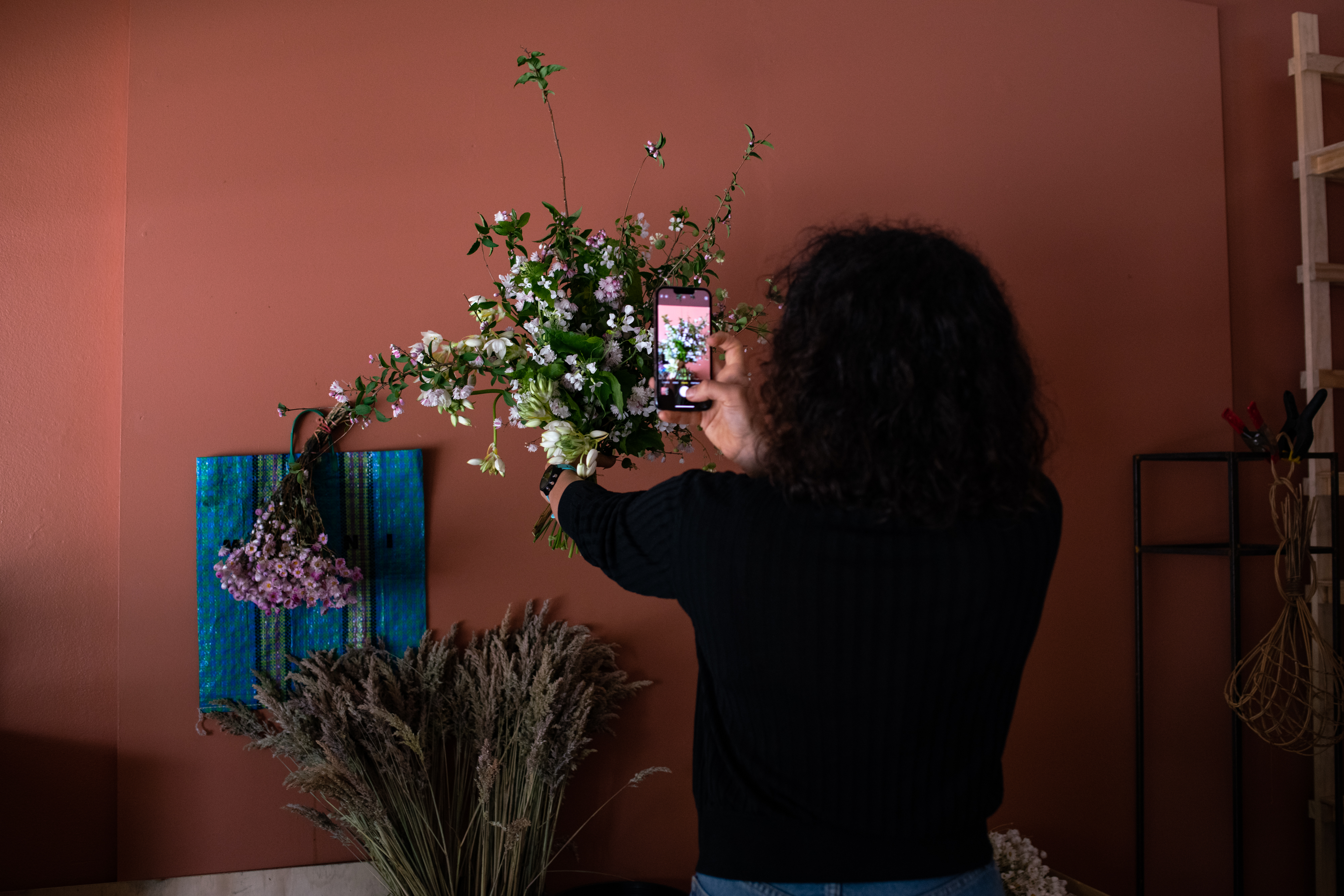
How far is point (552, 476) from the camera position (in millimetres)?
1390

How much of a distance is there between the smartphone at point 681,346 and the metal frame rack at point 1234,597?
157 cm

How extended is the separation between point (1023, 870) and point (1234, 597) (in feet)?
2.87

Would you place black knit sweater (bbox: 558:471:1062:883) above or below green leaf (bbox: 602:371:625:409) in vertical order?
below

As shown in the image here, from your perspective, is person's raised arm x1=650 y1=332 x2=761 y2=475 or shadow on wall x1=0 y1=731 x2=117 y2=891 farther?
shadow on wall x1=0 y1=731 x2=117 y2=891

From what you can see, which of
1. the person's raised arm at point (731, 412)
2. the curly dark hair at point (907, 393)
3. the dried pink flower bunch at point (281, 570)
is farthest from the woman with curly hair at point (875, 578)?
the dried pink flower bunch at point (281, 570)

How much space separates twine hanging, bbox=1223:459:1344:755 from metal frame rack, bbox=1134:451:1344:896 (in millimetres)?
49

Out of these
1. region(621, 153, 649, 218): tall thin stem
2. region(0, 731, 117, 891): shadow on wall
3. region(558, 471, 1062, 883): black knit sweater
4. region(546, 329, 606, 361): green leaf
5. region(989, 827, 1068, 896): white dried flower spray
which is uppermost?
region(621, 153, 649, 218): tall thin stem

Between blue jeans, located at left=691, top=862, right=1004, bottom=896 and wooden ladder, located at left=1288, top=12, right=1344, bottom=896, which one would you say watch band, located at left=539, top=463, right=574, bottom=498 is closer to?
blue jeans, located at left=691, top=862, right=1004, bottom=896

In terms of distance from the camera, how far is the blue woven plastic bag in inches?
76.5

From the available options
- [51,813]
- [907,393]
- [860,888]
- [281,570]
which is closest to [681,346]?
[907,393]

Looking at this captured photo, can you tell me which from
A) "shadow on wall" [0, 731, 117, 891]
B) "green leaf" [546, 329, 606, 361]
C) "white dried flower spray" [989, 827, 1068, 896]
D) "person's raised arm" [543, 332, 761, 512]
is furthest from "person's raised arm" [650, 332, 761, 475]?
"shadow on wall" [0, 731, 117, 891]

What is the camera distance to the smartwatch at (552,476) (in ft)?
4.48

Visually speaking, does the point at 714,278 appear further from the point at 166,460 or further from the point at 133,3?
the point at 133,3

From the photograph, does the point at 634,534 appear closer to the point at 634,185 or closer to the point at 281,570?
the point at 281,570
